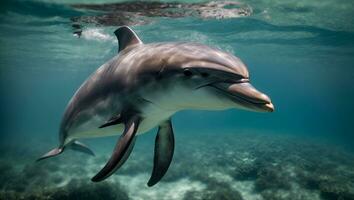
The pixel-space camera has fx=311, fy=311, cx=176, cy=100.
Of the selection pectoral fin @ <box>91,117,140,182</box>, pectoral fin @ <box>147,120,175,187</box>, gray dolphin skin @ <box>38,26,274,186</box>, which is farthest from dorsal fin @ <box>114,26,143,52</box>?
pectoral fin @ <box>91,117,140,182</box>

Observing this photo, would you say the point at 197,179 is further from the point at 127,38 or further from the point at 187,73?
the point at 187,73

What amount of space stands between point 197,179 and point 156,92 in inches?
474

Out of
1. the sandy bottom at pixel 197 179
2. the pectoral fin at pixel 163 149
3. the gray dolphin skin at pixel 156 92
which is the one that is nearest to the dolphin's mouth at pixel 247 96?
the gray dolphin skin at pixel 156 92

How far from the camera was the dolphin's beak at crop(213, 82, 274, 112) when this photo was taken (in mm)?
2725

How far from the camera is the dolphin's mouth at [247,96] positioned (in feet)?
8.95

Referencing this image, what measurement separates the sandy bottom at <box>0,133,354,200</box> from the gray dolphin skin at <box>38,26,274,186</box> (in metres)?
6.29

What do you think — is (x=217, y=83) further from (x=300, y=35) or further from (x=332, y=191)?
(x=300, y=35)

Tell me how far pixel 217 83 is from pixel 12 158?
2325cm

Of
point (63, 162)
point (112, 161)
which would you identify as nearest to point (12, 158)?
point (63, 162)

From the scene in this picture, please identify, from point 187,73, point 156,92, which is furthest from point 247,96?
point 156,92

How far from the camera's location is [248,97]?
273 cm

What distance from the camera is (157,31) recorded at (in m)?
21.9

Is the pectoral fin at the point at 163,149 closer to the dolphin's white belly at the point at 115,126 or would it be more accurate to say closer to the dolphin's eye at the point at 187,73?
the dolphin's white belly at the point at 115,126

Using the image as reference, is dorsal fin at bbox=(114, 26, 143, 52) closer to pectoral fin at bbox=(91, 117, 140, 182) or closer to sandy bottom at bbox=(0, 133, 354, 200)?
pectoral fin at bbox=(91, 117, 140, 182)
